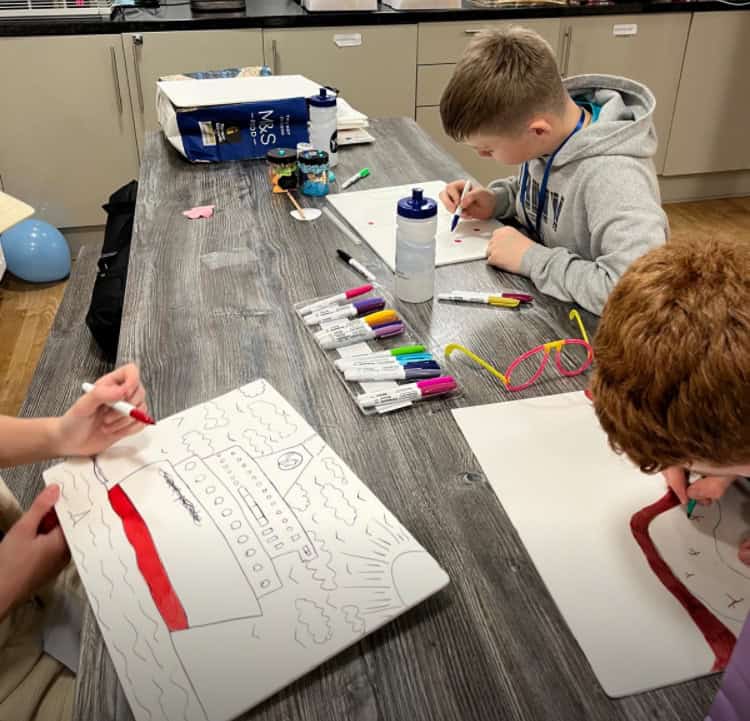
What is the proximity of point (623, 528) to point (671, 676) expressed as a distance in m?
0.16

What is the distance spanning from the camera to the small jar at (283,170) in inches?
60.6

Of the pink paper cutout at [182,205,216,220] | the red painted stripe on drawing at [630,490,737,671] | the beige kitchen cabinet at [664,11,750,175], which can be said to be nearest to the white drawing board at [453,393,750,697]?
the red painted stripe on drawing at [630,490,737,671]

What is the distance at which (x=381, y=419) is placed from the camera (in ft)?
2.84

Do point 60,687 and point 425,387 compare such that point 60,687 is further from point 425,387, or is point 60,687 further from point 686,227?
point 686,227

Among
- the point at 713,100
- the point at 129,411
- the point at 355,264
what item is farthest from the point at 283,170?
the point at 713,100

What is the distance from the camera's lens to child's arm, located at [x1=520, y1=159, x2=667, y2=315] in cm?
110

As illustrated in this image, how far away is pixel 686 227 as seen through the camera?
3.17 m

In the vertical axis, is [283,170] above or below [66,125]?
above

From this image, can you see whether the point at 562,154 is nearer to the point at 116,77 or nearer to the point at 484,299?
the point at 484,299

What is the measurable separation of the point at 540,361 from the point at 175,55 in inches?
86.2

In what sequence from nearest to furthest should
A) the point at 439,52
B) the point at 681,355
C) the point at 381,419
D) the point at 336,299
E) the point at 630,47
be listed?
the point at 681,355, the point at 381,419, the point at 336,299, the point at 439,52, the point at 630,47

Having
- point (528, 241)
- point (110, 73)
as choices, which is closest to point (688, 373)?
point (528, 241)

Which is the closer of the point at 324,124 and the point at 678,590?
the point at 678,590

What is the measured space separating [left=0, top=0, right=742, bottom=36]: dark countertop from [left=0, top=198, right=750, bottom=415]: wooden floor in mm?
869
